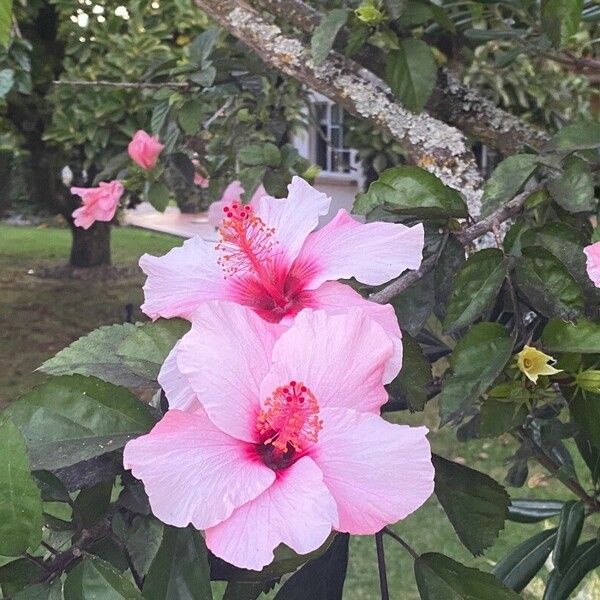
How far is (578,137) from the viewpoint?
0.77 meters

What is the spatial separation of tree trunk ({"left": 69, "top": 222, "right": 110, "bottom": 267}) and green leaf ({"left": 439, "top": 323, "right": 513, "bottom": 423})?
6.14m

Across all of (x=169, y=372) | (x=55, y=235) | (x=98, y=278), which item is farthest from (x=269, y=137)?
(x=55, y=235)

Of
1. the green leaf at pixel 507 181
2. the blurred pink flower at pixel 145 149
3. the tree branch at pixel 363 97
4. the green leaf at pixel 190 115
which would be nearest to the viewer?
the green leaf at pixel 507 181

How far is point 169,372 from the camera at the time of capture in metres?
0.46

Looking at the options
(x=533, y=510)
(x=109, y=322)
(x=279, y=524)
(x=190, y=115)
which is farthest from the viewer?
(x=109, y=322)

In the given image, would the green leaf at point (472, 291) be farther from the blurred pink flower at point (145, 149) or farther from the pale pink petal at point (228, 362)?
the blurred pink flower at point (145, 149)

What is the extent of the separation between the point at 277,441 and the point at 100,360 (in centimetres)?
19

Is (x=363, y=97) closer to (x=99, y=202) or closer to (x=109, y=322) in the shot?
(x=99, y=202)

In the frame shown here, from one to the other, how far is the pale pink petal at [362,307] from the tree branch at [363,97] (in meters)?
0.44

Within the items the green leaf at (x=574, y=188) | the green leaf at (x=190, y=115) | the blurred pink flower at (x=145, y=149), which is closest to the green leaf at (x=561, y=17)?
the green leaf at (x=574, y=188)

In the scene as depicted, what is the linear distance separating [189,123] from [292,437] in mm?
1301

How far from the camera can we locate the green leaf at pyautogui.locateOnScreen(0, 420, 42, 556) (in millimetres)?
432

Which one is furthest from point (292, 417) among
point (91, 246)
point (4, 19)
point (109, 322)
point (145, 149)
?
point (91, 246)

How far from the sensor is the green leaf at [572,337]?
1.80 feet
